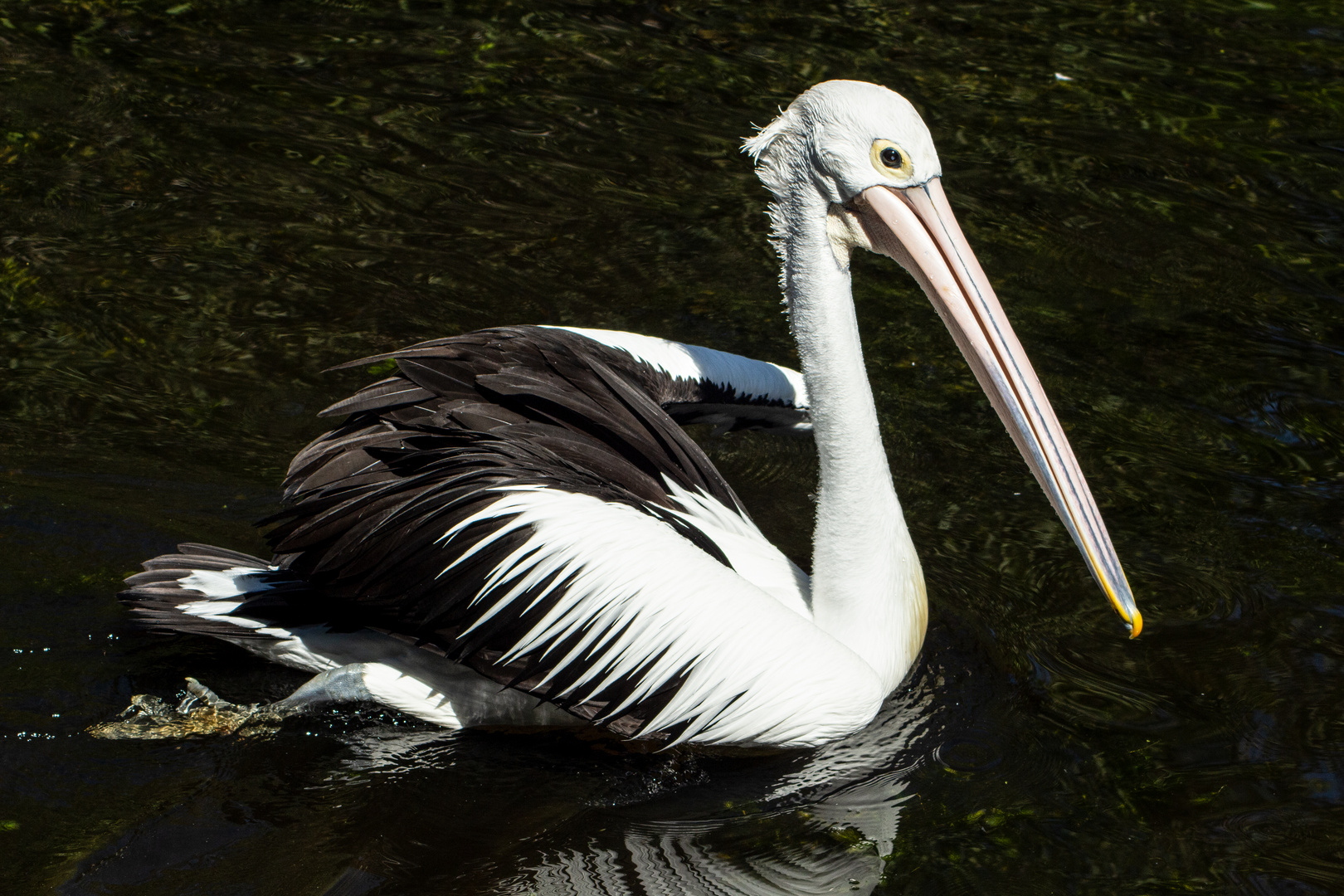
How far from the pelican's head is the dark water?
60 centimetres

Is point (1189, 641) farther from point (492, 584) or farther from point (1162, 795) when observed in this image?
point (492, 584)

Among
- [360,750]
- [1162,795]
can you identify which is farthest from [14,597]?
[1162,795]

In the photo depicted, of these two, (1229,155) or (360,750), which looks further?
(1229,155)

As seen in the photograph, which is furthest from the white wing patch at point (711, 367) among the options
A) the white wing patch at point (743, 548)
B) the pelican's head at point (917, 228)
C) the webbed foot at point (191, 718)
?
the webbed foot at point (191, 718)

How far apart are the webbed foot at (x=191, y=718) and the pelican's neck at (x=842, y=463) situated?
4.54 feet

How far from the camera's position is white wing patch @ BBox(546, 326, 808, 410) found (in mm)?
3908

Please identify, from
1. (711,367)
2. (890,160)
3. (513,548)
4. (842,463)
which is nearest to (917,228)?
(890,160)

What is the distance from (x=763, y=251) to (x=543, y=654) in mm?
2949

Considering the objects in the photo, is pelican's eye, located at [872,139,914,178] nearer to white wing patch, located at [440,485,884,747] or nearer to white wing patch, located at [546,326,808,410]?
white wing patch, located at [546,326,808,410]

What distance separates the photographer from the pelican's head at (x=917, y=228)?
3.22m

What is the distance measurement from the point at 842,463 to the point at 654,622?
2.11 ft

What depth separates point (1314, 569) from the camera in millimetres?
4082

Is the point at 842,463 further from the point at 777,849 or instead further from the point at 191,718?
the point at 191,718

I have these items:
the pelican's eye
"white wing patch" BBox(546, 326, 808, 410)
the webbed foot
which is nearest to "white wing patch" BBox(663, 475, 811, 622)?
"white wing patch" BBox(546, 326, 808, 410)
